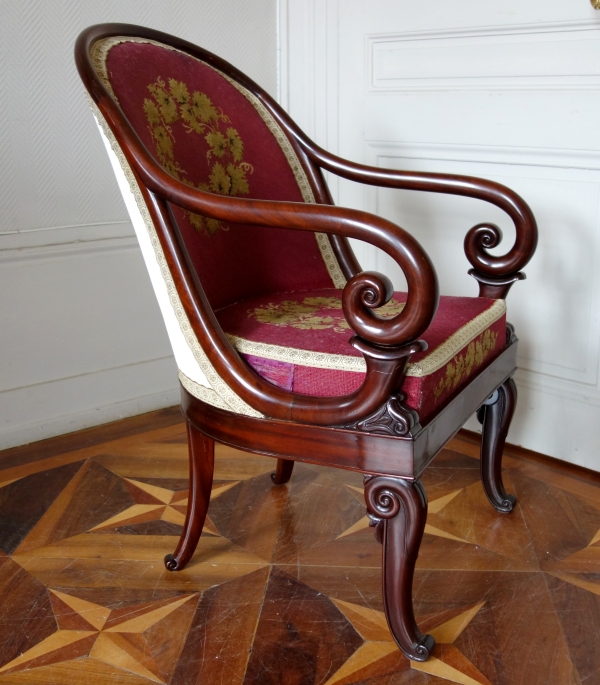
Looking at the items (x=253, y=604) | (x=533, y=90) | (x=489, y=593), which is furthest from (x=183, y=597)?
(x=533, y=90)

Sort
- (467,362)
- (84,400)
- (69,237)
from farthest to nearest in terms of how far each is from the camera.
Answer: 1. (84,400)
2. (69,237)
3. (467,362)

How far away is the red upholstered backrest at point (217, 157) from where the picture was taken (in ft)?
4.23

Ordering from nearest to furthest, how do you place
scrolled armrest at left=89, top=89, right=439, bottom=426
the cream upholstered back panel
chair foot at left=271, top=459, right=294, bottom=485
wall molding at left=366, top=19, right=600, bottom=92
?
scrolled armrest at left=89, top=89, right=439, bottom=426 → the cream upholstered back panel → wall molding at left=366, top=19, right=600, bottom=92 → chair foot at left=271, top=459, right=294, bottom=485

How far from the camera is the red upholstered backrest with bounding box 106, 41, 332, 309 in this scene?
129 centimetres

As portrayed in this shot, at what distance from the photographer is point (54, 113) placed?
1.93 m

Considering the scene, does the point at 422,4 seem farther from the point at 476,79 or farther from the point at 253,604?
the point at 253,604

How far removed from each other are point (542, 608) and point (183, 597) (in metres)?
0.61

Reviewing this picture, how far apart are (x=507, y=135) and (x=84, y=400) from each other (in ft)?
4.15

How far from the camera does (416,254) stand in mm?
982

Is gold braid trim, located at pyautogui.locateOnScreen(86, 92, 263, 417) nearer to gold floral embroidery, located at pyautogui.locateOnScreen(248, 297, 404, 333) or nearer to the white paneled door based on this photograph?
gold floral embroidery, located at pyautogui.locateOnScreen(248, 297, 404, 333)

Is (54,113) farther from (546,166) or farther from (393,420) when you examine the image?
(393,420)

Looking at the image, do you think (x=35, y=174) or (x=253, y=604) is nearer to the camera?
(x=253, y=604)

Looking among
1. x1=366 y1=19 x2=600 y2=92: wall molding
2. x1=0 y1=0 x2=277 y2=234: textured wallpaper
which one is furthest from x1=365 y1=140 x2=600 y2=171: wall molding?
x1=0 y1=0 x2=277 y2=234: textured wallpaper

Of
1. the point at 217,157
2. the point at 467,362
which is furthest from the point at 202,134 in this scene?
the point at 467,362
